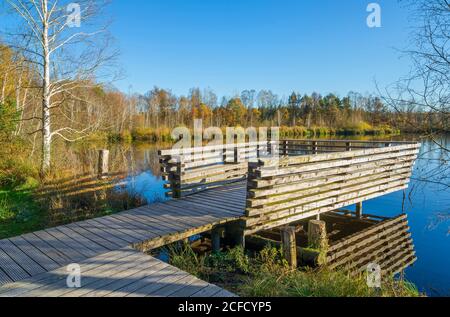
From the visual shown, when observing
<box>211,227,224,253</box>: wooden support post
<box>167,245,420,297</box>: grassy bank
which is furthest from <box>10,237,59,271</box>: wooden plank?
<box>211,227,224,253</box>: wooden support post

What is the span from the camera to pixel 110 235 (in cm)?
539

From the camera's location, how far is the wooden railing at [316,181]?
634 cm

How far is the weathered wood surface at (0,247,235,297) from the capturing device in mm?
3463

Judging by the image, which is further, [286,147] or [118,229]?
[286,147]

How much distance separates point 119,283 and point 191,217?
281 centimetres

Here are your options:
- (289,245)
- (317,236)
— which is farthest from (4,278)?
(317,236)

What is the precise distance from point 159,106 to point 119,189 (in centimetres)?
4418

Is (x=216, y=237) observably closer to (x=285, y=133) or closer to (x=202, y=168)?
(x=202, y=168)

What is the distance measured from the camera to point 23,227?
280 inches

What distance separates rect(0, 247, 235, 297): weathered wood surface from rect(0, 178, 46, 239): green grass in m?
3.58

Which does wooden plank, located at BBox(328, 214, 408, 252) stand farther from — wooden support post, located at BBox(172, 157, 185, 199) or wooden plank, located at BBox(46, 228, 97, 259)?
wooden plank, located at BBox(46, 228, 97, 259)

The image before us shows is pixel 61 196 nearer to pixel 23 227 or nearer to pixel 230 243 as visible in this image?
pixel 23 227
